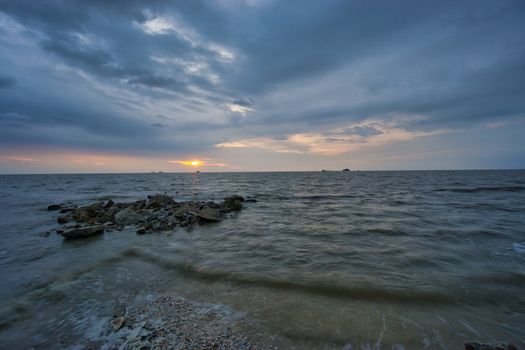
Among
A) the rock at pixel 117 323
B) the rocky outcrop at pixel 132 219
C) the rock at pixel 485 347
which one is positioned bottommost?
the rocky outcrop at pixel 132 219

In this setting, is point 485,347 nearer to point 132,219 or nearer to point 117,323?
point 117,323

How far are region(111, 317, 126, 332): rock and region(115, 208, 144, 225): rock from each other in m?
11.0

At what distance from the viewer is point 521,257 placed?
8.03 meters

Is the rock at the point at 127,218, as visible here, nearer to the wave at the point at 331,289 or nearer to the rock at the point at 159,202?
the rock at the point at 159,202

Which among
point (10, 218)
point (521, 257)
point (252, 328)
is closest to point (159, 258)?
point (252, 328)

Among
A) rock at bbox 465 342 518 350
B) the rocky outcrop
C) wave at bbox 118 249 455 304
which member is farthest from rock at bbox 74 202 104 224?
rock at bbox 465 342 518 350

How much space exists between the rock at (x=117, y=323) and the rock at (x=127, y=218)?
11004 mm

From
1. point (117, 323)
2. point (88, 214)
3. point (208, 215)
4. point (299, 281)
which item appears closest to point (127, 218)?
point (88, 214)

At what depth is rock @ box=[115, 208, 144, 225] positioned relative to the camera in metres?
14.0

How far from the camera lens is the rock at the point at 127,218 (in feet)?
46.0

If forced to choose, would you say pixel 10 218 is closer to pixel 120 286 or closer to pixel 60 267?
pixel 60 267

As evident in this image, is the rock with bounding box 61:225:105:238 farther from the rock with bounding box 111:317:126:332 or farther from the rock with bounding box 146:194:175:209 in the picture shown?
the rock with bounding box 111:317:126:332

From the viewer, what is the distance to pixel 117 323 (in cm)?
430

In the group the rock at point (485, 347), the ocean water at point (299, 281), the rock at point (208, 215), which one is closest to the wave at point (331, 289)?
the ocean water at point (299, 281)
